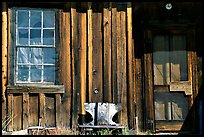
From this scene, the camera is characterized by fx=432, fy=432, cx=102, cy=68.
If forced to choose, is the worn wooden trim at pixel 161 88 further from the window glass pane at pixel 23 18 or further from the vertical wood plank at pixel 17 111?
the window glass pane at pixel 23 18

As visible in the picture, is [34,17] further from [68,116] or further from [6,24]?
[68,116]

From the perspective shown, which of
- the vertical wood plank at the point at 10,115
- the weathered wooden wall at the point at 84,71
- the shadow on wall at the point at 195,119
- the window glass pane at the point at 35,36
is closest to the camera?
the vertical wood plank at the point at 10,115

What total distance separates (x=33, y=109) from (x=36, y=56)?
1.09 metres

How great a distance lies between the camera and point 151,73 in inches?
392

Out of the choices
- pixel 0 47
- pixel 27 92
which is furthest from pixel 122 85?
pixel 0 47

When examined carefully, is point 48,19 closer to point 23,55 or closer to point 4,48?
point 23,55

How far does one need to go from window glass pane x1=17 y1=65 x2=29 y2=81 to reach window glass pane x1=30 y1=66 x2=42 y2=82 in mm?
107

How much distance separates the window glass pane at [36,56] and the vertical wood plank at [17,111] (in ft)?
2.54

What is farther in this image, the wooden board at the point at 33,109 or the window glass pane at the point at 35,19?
the window glass pane at the point at 35,19

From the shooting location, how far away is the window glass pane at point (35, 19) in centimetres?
894

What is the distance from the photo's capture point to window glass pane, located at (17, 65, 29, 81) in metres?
8.83

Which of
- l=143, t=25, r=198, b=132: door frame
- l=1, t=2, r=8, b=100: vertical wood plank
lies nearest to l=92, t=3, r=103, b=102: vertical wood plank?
l=143, t=25, r=198, b=132: door frame

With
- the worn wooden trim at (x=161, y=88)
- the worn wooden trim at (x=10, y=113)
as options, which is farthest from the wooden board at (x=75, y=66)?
the worn wooden trim at (x=161, y=88)

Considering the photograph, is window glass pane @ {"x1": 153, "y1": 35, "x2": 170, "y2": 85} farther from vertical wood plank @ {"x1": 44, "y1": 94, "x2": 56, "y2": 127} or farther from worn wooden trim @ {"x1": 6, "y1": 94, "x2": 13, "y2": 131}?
worn wooden trim @ {"x1": 6, "y1": 94, "x2": 13, "y2": 131}
